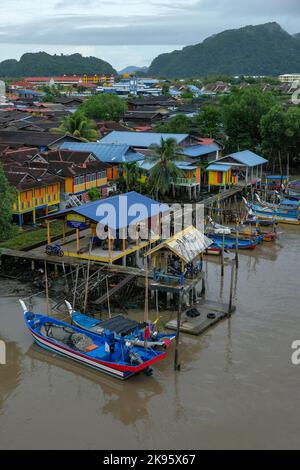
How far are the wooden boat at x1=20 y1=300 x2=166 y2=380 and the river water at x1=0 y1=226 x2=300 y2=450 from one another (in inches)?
14.4

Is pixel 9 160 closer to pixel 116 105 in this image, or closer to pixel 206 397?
pixel 206 397

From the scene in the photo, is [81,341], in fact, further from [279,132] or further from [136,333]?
[279,132]

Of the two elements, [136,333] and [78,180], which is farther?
[78,180]

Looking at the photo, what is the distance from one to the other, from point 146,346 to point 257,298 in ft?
26.9

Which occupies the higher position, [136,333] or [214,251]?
[136,333]

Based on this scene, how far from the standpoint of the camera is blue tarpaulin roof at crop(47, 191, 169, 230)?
2498 cm

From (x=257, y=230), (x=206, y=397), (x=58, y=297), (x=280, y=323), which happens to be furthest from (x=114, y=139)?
(x=206, y=397)

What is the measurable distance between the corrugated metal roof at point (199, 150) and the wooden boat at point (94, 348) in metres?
26.8

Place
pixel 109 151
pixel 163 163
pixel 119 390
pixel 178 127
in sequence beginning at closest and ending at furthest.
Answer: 1. pixel 119 390
2. pixel 163 163
3. pixel 109 151
4. pixel 178 127

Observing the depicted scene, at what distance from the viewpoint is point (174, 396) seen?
17594 mm

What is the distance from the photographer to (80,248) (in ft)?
86.1

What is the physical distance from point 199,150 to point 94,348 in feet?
100

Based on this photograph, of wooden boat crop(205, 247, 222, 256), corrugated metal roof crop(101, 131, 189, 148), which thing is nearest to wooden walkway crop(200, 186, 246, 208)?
corrugated metal roof crop(101, 131, 189, 148)

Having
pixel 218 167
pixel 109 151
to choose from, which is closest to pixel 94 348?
pixel 109 151
